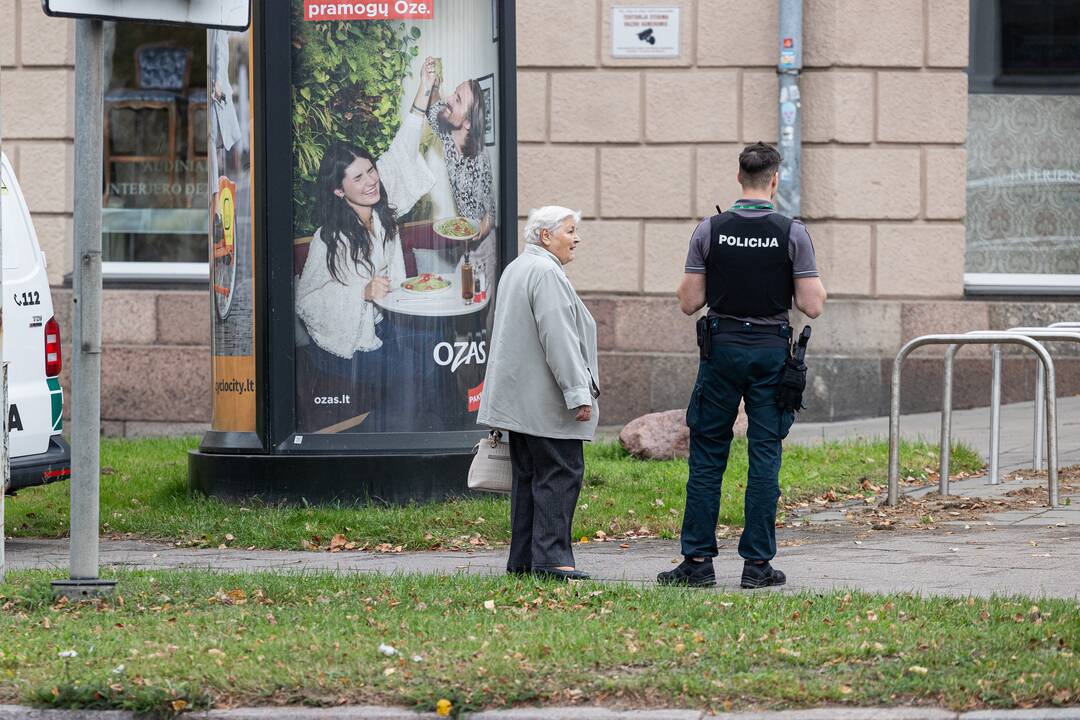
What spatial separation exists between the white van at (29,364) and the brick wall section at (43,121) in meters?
5.04

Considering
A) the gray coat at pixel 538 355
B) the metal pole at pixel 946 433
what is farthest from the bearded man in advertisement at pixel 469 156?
the metal pole at pixel 946 433

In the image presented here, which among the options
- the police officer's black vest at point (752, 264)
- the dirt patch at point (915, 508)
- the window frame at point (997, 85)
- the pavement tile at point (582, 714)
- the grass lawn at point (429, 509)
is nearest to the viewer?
the pavement tile at point (582, 714)

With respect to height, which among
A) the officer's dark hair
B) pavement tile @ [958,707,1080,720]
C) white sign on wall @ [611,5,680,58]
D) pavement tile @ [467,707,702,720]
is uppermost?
white sign on wall @ [611,5,680,58]

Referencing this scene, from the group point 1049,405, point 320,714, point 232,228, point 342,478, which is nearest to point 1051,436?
point 1049,405

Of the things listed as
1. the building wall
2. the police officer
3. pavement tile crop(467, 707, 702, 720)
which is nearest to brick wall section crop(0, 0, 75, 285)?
the building wall

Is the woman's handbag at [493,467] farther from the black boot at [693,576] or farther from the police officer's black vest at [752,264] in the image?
the police officer's black vest at [752,264]

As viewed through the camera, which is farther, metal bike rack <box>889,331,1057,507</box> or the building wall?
the building wall

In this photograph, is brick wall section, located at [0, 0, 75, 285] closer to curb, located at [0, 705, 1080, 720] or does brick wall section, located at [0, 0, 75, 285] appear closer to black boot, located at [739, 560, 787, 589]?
black boot, located at [739, 560, 787, 589]

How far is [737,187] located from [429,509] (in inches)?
205

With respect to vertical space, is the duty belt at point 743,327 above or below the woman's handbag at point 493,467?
above

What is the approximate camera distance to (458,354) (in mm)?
8938

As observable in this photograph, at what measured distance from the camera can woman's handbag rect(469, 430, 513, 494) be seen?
6773mm

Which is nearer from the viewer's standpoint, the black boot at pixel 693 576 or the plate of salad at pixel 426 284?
the black boot at pixel 693 576

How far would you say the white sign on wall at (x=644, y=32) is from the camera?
1281 centimetres
